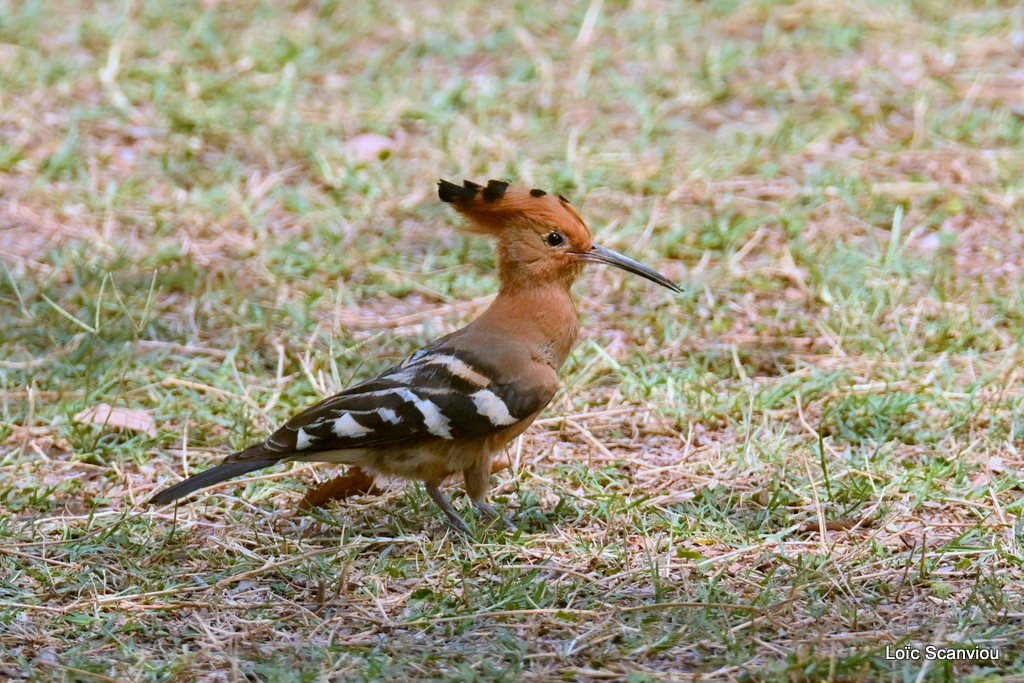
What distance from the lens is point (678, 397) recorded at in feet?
13.4

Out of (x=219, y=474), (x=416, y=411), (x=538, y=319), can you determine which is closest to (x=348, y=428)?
(x=416, y=411)

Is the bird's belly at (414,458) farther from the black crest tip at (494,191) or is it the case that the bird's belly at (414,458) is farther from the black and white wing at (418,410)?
the black crest tip at (494,191)

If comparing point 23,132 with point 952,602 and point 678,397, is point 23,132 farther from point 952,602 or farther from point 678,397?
point 952,602

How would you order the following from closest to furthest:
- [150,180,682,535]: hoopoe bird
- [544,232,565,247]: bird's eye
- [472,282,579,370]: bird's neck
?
[150,180,682,535]: hoopoe bird → [472,282,579,370]: bird's neck → [544,232,565,247]: bird's eye

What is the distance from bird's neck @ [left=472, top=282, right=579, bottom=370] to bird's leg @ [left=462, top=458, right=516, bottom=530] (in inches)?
13.2

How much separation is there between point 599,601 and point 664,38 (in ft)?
14.1

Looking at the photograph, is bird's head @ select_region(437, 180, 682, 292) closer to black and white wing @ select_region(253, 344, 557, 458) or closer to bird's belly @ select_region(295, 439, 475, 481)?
black and white wing @ select_region(253, 344, 557, 458)

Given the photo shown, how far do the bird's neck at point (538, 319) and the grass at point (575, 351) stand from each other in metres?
0.36

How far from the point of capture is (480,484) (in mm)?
3469

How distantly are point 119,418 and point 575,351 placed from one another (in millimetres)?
1452

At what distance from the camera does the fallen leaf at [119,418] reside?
155 inches

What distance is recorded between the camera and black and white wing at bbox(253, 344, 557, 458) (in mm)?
3328

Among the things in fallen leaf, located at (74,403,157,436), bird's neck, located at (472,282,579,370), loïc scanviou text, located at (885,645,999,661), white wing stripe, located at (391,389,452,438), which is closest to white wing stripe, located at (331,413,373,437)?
white wing stripe, located at (391,389,452,438)

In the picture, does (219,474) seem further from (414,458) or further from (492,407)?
(492,407)
